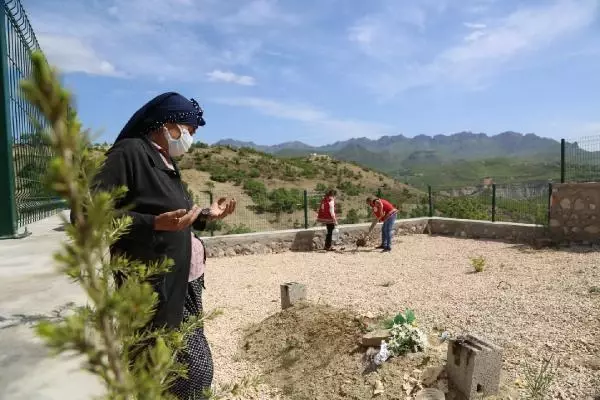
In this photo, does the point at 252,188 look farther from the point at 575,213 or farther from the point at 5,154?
the point at 5,154

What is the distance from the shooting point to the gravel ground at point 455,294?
14.3 ft

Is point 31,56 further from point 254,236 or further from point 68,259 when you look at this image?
point 254,236

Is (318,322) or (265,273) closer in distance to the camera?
(318,322)

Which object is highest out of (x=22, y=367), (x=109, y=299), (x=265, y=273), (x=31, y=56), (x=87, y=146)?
(x=31, y=56)

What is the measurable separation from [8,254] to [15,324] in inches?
98.3

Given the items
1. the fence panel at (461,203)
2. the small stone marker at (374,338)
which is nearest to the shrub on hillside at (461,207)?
the fence panel at (461,203)

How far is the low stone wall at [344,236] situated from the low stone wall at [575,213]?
43 cm

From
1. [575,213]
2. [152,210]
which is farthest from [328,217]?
[152,210]

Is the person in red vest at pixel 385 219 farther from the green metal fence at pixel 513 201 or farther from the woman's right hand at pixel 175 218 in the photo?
the woman's right hand at pixel 175 218

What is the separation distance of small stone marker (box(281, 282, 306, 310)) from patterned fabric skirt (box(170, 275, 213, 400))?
3.74 m

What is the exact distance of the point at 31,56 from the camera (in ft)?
1.98

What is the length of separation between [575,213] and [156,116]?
10.5 metres

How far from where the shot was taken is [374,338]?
456cm

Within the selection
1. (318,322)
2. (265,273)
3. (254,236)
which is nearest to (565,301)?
(318,322)
